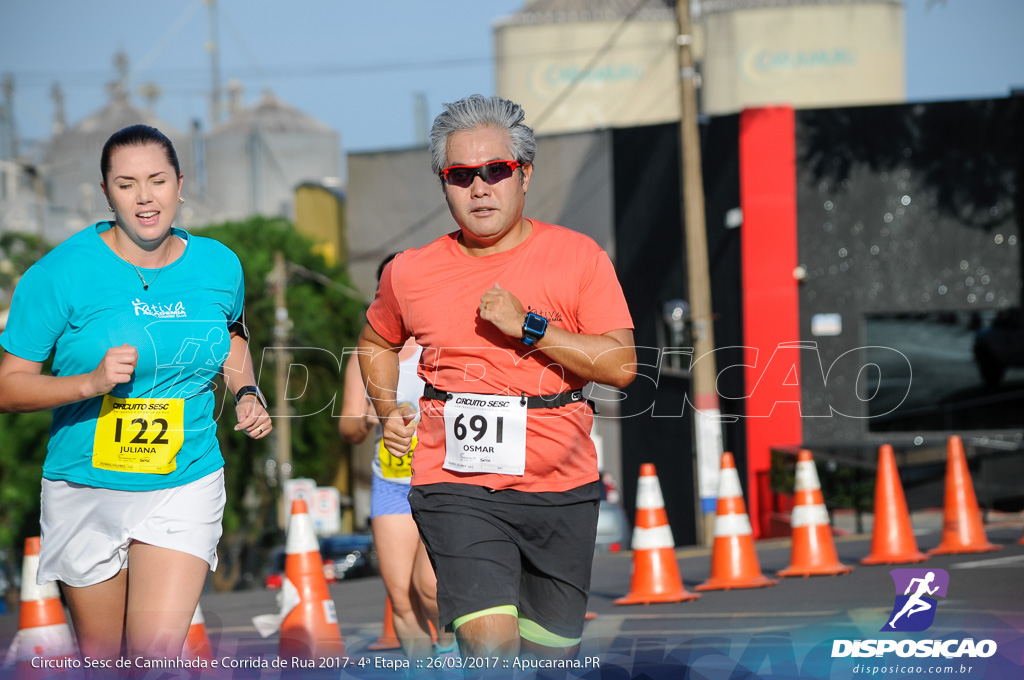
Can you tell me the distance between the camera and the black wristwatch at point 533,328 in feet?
12.6

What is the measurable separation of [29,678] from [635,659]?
10.3 ft

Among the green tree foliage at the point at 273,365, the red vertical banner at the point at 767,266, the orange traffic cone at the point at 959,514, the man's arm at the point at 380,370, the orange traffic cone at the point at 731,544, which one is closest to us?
the man's arm at the point at 380,370

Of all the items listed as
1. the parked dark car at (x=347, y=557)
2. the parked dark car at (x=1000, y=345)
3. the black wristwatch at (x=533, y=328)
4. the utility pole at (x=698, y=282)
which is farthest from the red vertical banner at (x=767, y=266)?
the black wristwatch at (x=533, y=328)

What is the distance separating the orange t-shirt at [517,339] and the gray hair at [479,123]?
30cm

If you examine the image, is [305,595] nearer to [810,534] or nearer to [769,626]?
[769,626]

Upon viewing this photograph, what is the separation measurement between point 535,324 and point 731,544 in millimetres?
6205

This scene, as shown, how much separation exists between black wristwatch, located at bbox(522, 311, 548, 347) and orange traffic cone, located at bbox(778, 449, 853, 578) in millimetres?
6150

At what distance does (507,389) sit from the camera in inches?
159

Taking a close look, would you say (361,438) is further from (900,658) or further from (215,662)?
(900,658)

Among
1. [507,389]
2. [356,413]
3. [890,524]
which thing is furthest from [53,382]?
[890,524]

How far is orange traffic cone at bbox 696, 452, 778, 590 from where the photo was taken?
30.8 ft

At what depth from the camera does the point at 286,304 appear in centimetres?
3394

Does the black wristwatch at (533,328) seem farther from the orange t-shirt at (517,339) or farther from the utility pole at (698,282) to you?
the utility pole at (698,282)

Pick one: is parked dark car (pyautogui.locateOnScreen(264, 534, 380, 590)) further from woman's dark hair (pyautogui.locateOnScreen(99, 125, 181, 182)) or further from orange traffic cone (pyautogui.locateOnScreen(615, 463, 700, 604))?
woman's dark hair (pyautogui.locateOnScreen(99, 125, 181, 182))
